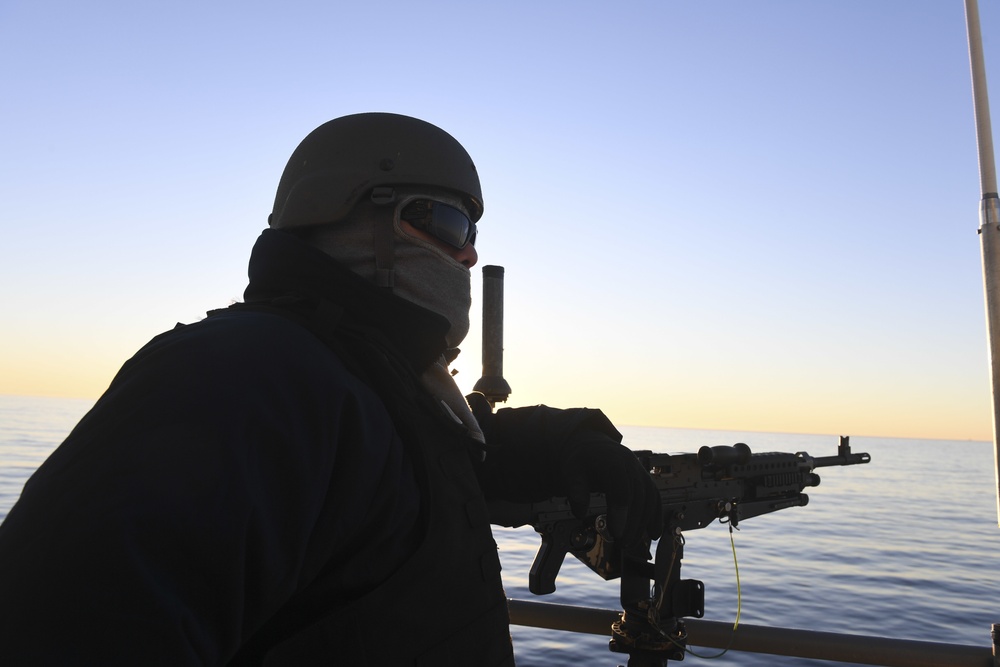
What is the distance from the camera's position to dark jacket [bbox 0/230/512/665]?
941mm

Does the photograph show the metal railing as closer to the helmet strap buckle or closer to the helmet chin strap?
the helmet chin strap

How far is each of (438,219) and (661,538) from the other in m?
2.68

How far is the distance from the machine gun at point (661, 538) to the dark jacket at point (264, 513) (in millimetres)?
1756

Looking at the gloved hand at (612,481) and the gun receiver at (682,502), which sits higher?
the gloved hand at (612,481)

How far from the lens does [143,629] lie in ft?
3.10

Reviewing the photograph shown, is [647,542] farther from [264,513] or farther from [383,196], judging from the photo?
[264,513]

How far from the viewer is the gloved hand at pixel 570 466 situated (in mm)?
2953

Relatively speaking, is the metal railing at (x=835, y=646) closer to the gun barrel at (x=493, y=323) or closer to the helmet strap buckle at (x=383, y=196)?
the gun barrel at (x=493, y=323)

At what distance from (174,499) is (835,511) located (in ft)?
102

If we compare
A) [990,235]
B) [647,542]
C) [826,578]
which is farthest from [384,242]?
[826,578]

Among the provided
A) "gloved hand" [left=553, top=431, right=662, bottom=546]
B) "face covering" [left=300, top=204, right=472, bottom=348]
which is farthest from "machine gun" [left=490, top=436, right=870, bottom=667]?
"face covering" [left=300, top=204, right=472, bottom=348]

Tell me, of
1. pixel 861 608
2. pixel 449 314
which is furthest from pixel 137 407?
pixel 861 608

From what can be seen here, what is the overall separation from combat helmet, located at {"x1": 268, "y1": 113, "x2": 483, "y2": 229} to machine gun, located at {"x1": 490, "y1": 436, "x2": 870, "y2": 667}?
1.72 metres


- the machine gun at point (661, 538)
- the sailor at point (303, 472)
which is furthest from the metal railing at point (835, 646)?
the sailor at point (303, 472)
